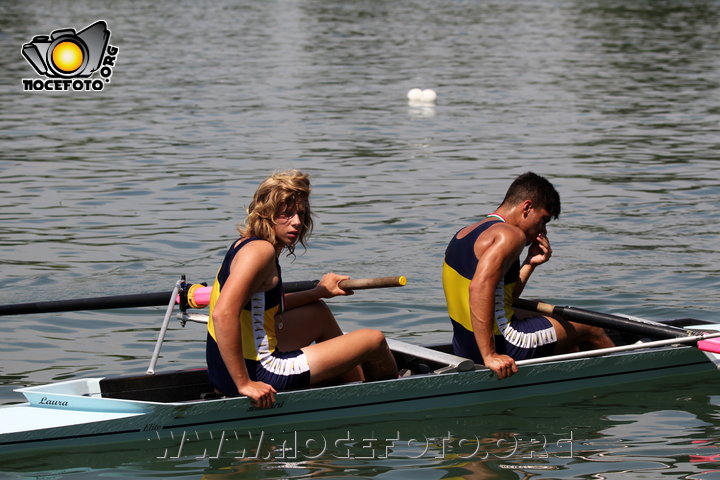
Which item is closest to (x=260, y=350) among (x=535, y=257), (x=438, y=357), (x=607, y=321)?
(x=438, y=357)

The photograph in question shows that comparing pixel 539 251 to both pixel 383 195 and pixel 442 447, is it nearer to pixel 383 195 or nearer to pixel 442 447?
pixel 442 447

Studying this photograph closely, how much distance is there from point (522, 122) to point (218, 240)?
32.0 feet

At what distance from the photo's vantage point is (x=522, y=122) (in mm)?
21656

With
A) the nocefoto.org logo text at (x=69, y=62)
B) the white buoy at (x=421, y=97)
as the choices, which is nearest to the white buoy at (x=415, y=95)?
the white buoy at (x=421, y=97)

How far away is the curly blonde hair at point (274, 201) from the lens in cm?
691

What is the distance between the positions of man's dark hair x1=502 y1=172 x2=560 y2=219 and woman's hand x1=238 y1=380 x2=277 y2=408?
6.62 feet

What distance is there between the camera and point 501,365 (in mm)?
7812

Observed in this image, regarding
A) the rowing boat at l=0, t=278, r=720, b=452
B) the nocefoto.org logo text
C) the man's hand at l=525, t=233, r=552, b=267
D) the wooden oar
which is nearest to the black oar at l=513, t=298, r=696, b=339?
the rowing boat at l=0, t=278, r=720, b=452

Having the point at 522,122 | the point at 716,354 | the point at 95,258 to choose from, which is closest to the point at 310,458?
the point at 716,354

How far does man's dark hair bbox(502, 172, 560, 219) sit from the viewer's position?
7840 mm

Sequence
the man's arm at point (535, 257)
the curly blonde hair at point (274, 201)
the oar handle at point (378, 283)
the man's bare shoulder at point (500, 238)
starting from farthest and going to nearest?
the man's arm at point (535, 257) < the man's bare shoulder at point (500, 238) < the oar handle at point (378, 283) < the curly blonde hair at point (274, 201)

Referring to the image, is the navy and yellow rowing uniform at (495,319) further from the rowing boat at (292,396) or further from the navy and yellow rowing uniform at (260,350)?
the navy and yellow rowing uniform at (260,350)

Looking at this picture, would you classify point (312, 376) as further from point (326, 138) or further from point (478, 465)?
point (326, 138)

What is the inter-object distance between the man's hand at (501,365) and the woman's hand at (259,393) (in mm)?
1508
